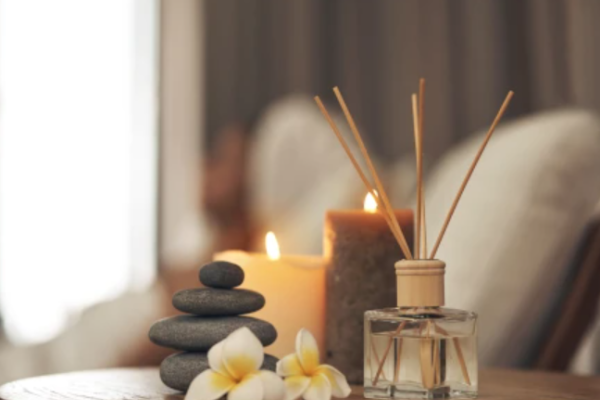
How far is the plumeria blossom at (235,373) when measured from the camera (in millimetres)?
705

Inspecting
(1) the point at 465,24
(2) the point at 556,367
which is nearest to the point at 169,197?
(1) the point at 465,24

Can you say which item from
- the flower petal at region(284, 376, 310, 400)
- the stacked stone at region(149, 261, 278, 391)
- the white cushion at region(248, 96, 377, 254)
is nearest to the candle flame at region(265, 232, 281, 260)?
the stacked stone at region(149, 261, 278, 391)

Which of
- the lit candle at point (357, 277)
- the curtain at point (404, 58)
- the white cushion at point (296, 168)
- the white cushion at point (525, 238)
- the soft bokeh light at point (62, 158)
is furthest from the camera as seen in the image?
the soft bokeh light at point (62, 158)

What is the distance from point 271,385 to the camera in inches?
27.8

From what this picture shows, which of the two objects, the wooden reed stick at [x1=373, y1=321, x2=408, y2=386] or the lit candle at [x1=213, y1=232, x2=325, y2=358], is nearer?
the wooden reed stick at [x1=373, y1=321, x2=408, y2=386]

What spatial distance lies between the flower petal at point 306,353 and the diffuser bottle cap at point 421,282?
97 mm

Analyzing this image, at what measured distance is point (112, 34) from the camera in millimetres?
3275

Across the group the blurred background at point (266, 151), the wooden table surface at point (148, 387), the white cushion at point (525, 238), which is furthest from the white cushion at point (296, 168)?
the wooden table surface at point (148, 387)

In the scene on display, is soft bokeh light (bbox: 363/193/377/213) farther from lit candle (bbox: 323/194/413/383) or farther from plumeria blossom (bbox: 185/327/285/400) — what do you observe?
plumeria blossom (bbox: 185/327/285/400)

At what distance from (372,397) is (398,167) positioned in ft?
5.39

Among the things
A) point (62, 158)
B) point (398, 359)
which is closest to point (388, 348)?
point (398, 359)

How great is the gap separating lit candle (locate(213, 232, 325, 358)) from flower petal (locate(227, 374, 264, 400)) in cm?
26

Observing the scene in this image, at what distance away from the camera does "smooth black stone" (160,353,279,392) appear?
80cm

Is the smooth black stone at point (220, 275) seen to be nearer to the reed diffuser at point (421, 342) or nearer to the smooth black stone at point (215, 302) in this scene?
the smooth black stone at point (215, 302)
